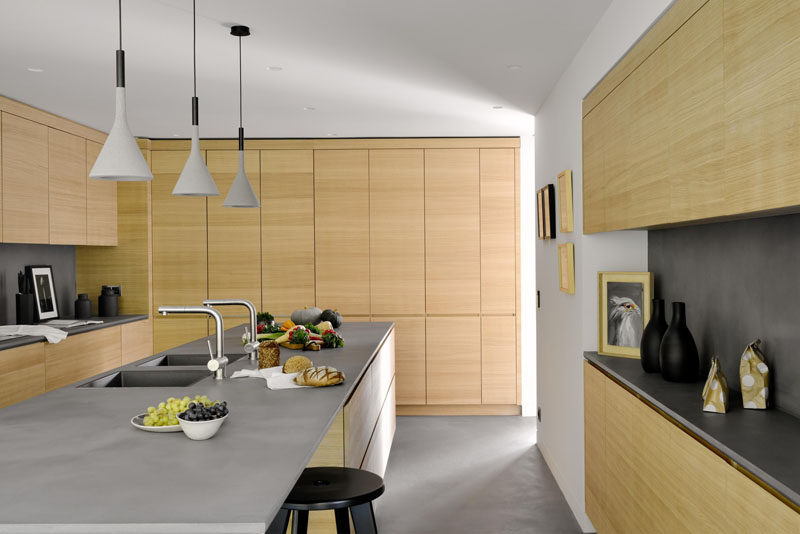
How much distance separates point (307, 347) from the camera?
3.77m

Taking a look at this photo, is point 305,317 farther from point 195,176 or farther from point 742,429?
point 742,429

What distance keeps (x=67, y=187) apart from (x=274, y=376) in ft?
12.1

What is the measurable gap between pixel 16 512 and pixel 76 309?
500 cm

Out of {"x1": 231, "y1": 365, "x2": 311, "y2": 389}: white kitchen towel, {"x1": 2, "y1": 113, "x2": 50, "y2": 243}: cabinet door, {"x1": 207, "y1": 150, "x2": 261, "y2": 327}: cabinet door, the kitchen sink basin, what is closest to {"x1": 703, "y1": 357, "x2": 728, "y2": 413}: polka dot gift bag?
{"x1": 231, "y1": 365, "x2": 311, "y2": 389}: white kitchen towel

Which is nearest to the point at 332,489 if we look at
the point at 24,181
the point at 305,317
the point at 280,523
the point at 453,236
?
the point at 280,523

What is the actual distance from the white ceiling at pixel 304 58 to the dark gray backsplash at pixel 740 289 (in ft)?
3.80

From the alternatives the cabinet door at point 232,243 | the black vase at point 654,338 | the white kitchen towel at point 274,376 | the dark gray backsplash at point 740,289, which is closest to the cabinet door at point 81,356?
the cabinet door at point 232,243

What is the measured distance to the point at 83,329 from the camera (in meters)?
5.25

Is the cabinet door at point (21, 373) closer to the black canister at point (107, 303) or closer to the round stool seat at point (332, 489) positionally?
the black canister at point (107, 303)

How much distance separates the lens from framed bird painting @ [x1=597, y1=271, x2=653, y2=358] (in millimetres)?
3211

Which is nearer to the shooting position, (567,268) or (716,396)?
(716,396)

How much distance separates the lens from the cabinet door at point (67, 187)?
528cm

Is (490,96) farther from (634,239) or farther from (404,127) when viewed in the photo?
(634,239)

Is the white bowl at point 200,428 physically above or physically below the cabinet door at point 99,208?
below
